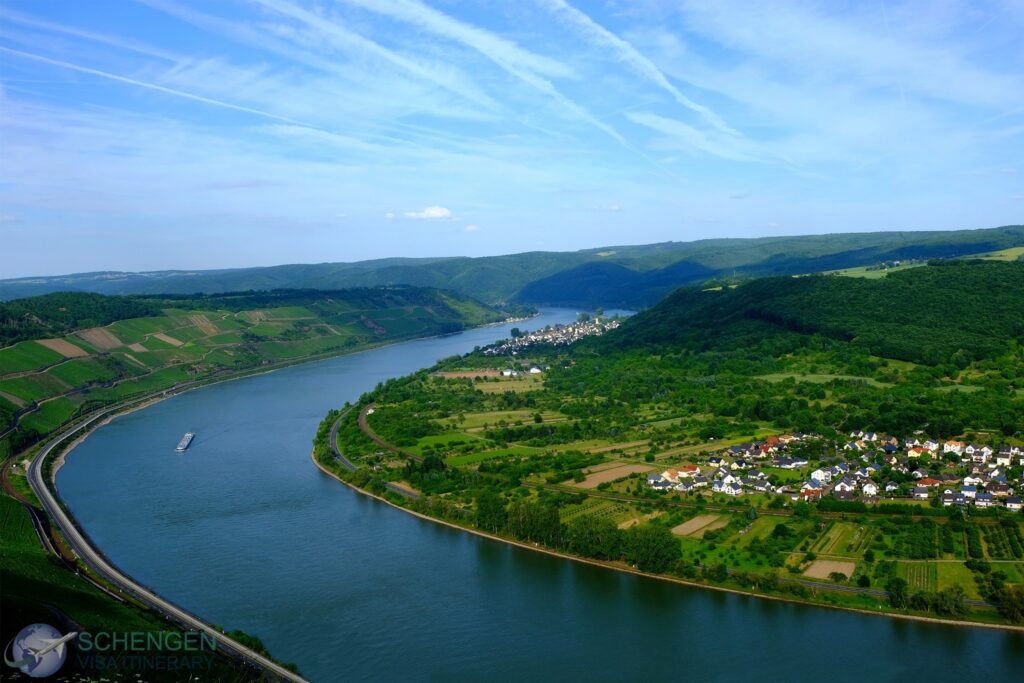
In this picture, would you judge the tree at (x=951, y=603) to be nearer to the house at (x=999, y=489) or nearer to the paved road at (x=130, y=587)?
the house at (x=999, y=489)

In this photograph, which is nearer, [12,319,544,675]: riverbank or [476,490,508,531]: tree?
[12,319,544,675]: riverbank

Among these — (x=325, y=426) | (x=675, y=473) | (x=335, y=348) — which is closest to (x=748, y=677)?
(x=675, y=473)

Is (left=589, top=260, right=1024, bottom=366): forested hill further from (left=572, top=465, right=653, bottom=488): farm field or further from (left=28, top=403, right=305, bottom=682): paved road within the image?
(left=28, top=403, right=305, bottom=682): paved road

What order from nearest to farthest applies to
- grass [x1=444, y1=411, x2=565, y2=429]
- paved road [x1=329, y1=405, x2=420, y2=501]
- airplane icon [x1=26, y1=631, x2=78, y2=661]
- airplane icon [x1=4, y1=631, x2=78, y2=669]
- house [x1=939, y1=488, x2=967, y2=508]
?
1. airplane icon [x1=4, y1=631, x2=78, y2=669]
2. airplane icon [x1=26, y1=631, x2=78, y2=661]
3. house [x1=939, y1=488, x2=967, y2=508]
4. paved road [x1=329, y1=405, x2=420, y2=501]
5. grass [x1=444, y1=411, x2=565, y2=429]

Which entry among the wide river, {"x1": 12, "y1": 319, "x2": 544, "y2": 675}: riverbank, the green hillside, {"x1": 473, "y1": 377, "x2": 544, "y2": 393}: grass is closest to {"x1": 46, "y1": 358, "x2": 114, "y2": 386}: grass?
the green hillside

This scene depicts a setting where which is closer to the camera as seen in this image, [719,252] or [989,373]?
[989,373]

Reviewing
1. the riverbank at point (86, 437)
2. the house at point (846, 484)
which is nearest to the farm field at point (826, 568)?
the house at point (846, 484)

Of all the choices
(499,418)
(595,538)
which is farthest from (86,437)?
(595,538)

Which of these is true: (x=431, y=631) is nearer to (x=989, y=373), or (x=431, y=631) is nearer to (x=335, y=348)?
(x=989, y=373)
